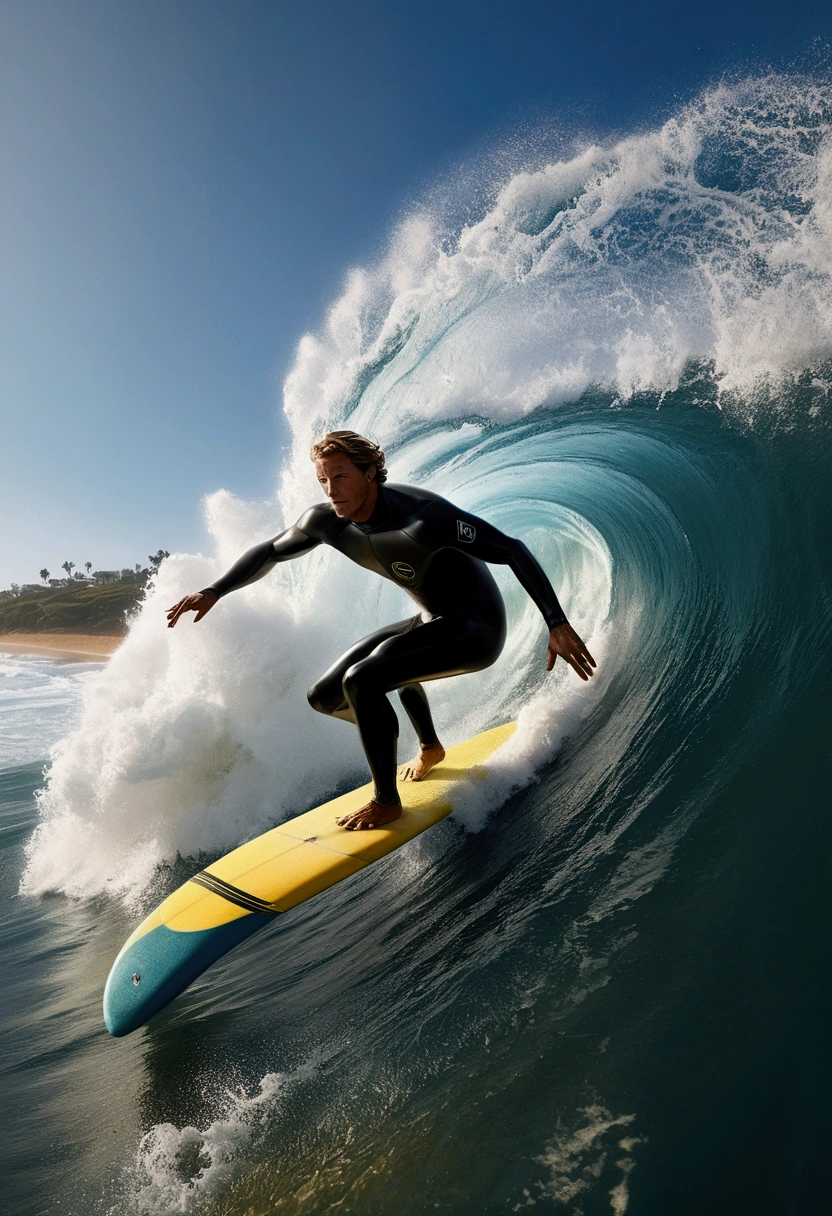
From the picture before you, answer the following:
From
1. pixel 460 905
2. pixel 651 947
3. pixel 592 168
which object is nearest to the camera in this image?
pixel 651 947

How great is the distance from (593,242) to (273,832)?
522 centimetres

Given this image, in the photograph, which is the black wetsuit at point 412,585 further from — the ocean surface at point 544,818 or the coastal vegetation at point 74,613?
the coastal vegetation at point 74,613

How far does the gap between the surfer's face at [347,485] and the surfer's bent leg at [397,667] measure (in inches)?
26.1

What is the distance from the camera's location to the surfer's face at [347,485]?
297cm

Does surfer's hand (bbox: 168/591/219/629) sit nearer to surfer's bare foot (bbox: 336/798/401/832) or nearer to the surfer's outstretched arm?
the surfer's outstretched arm

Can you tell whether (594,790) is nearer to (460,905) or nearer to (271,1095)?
(460,905)

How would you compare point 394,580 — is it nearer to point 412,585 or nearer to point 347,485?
point 412,585

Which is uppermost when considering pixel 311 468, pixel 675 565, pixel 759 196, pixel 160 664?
pixel 311 468

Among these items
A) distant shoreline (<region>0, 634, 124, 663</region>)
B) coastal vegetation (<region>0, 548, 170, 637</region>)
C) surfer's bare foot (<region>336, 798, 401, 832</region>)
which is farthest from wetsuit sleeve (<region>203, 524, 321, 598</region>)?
coastal vegetation (<region>0, 548, 170, 637</region>)

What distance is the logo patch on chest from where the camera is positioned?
3.21 metres

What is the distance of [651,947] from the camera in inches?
83.0

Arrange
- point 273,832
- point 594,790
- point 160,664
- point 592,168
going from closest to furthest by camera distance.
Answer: point 594,790 < point 273,832 < point 592,168 < point 160,664

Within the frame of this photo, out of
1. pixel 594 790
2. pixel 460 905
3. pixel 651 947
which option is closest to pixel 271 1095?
pixel 460 905

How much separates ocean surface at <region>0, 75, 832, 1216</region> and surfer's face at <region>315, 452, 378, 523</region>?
6.10 ft
